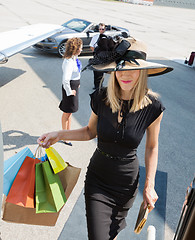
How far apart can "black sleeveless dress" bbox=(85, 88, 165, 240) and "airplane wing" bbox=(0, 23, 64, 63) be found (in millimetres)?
4528

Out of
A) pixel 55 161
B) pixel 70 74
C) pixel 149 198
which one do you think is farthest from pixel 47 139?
pixel 70 74

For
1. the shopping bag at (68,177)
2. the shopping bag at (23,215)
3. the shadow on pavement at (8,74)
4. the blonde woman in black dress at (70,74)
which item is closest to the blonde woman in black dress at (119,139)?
the shopping bag at (68,177)

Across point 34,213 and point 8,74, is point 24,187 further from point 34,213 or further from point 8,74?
point 8,74

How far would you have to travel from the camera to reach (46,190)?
225cm

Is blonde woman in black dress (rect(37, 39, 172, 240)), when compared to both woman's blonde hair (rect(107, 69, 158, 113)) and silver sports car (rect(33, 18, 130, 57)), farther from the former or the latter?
silver sports car (rect(33, 18, 130, 57))

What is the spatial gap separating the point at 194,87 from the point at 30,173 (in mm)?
8609

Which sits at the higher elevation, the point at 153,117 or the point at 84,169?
the point at 153,117

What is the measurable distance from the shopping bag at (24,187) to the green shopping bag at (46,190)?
0.04m

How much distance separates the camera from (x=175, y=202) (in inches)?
159

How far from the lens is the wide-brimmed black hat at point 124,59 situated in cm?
220

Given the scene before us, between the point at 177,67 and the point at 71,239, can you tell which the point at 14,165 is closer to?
the point at 71,239

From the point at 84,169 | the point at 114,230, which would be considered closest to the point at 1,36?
the point at 84,169

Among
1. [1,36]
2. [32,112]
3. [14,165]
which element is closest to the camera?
[14,165]

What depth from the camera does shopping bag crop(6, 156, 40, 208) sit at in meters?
2.12
